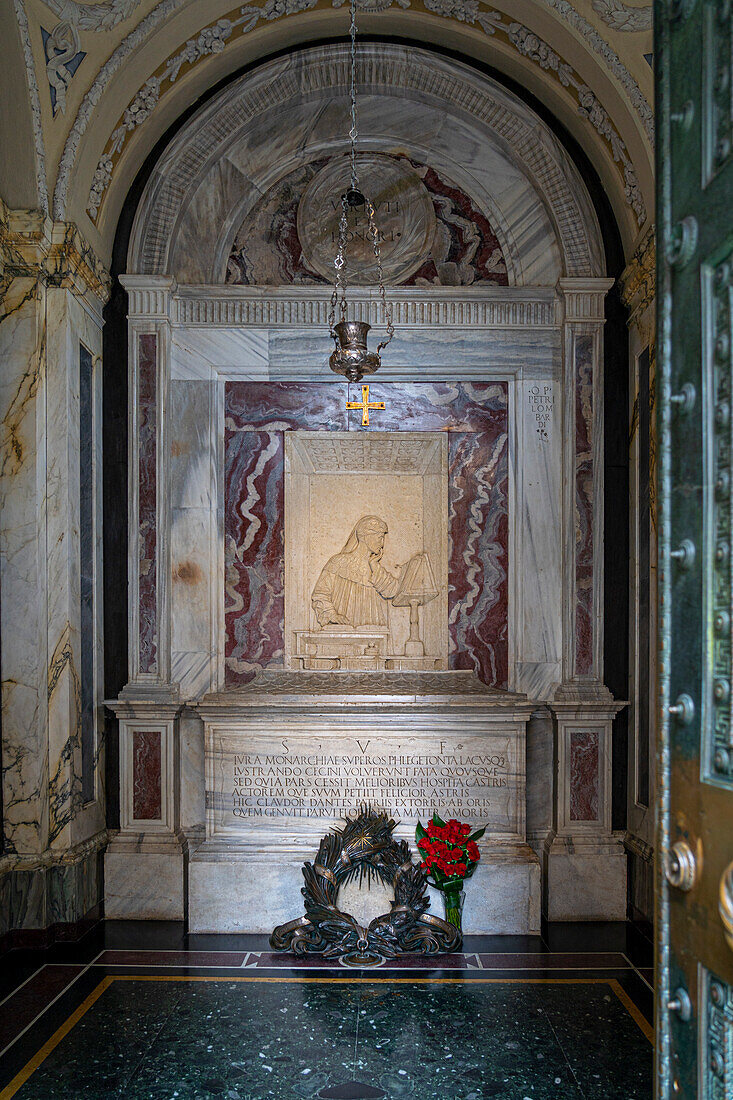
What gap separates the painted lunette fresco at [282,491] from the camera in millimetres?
6418

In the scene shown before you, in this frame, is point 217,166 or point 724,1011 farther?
point 217,166

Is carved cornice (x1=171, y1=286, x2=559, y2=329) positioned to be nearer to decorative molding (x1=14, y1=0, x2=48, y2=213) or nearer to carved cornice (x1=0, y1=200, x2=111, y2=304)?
carved cornice (x1=0, y1=200, x2=111, y2=304)

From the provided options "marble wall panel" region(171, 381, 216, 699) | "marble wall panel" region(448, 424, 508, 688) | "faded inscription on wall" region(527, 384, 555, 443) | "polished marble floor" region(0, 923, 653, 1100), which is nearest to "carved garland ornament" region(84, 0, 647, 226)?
"faded inscription on wall" region(527, 384, 555, 443)

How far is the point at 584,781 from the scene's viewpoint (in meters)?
6.06

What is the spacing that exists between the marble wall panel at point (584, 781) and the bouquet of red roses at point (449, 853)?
3.01 feet

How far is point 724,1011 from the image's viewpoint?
5.39ft

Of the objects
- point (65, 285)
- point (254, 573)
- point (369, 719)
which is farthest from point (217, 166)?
point (369, 719)

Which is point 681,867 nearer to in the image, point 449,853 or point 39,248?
point 449,853

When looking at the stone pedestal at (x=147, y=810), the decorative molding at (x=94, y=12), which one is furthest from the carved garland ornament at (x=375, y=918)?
the decorative molding at (x=94, y=12)

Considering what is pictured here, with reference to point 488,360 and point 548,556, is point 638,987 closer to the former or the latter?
point 548,556

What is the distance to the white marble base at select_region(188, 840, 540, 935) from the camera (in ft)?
18.3

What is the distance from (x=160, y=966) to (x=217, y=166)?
→ 532cm

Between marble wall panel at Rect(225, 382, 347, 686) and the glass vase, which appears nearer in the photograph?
the glass vase

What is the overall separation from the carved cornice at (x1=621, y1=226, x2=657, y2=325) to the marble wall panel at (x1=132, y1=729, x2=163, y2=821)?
4.33 m
